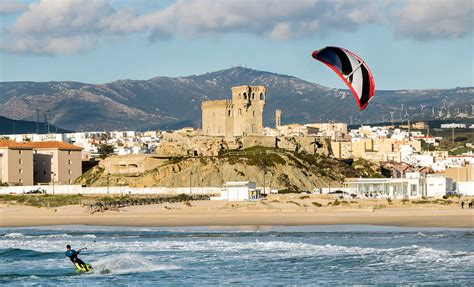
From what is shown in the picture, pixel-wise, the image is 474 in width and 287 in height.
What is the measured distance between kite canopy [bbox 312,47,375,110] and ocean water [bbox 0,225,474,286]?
567 centimetres

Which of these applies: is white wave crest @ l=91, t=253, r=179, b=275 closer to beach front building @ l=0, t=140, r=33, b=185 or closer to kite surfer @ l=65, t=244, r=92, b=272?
kite surfer @ l=65, t=244, r=92, b=272

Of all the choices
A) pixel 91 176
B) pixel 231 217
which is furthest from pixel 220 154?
pixel 231 217

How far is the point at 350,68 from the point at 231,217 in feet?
90.1

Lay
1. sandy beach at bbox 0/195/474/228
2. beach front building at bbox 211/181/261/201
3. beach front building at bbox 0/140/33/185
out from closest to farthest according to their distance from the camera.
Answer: sandy beach at bbox 0/195/474/228 < beach front building at bbox 211/181/261/201 < beach front building at bbox 0/140/33/185

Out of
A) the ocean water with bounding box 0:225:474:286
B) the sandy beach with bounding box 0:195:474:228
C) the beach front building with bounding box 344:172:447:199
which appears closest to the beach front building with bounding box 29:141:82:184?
the sandy beach with bounding box 0:195:474:228

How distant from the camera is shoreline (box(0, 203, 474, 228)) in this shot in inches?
2023

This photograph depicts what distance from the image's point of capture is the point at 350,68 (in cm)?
2919

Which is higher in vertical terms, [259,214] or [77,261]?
[259,214]

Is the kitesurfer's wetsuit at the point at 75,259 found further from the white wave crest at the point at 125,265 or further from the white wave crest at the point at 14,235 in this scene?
the white wave crest at the point at 14,235

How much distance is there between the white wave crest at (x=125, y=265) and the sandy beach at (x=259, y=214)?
56.0 ft

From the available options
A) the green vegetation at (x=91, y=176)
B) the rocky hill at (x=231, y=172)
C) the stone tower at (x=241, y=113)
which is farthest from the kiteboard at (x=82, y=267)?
the stone tower at (x=241, y=113)

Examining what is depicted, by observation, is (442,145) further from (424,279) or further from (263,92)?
(424,279)

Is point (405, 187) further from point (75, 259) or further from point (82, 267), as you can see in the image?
point (75, 259)

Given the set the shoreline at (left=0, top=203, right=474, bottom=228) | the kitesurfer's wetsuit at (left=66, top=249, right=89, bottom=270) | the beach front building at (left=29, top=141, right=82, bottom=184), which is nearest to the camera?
the kitesurfer's wetsuit at (left=66, top=249, right=89, bottom=270)
